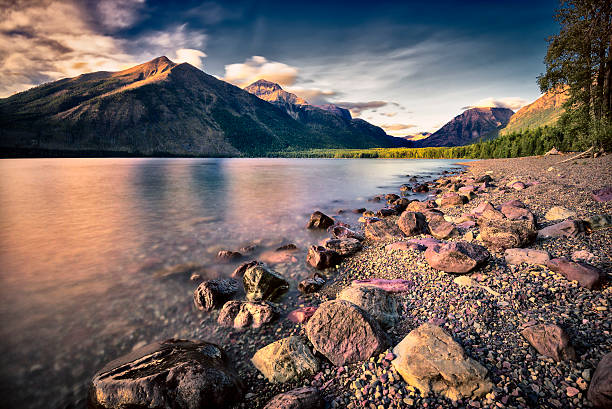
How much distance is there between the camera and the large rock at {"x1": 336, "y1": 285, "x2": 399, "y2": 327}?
528 cm

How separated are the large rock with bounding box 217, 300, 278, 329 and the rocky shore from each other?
0.08 ft

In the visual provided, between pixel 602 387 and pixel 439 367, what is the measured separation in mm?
1585

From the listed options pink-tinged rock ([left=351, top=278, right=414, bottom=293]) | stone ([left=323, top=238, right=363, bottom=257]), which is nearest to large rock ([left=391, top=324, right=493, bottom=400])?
pink-tinged rock ([left=351, top=278, right=414, bottom=293])

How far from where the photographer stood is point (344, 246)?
9.91 m

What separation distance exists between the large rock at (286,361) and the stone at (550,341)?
334 cm

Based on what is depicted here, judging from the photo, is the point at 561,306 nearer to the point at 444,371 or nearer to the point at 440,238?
the point at 444,371

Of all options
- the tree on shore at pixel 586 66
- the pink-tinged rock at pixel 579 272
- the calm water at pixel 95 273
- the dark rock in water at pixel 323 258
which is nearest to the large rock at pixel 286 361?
the calm water at pixel 95 273

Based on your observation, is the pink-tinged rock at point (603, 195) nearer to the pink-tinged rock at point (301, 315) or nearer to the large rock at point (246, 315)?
the pink-tinged rock at point (301, 315)

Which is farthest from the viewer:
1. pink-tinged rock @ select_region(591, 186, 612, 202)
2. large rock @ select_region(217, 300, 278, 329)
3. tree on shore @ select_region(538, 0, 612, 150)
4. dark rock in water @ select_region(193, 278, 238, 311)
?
tree on shore @ select_region(538, 0, 612, 150)

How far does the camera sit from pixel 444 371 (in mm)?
3520

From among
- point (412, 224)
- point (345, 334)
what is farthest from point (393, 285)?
point (412, 224)

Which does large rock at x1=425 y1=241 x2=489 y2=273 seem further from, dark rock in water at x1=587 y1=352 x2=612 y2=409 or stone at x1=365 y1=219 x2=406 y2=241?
stone at x1=365 y1=219 x2=406 y2=241

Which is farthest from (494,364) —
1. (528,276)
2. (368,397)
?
(528,276)

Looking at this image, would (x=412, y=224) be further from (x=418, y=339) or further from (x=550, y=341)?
(x=418, y=339)
